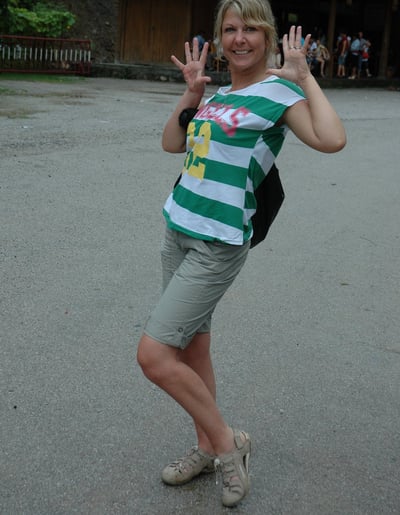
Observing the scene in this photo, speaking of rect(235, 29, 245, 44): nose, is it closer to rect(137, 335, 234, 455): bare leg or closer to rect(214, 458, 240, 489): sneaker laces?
rect(137, 335, 234, 455): bare leg

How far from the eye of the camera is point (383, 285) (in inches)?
241

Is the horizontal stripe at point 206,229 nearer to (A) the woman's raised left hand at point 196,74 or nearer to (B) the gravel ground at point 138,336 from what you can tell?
(A) the woman's raised left hand at point 196,74

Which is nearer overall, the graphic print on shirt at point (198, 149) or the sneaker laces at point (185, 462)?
the graphic print on shirt at point (198, 149)

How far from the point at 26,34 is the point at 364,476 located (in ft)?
71.9

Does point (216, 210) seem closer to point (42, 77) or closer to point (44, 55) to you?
point (42, 77)

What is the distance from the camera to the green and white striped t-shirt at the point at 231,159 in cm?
285

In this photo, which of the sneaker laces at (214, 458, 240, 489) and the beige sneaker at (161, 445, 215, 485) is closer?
the sneaker laces at (214, 458, 240, 489)

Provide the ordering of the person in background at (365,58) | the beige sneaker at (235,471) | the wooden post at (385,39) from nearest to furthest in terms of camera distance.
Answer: the beige sneaker at (235,471)
the person in background at (365,58)
the wooden post at (385,39)

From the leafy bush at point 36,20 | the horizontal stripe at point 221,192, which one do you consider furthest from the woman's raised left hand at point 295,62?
the leafy bush at point 36,20

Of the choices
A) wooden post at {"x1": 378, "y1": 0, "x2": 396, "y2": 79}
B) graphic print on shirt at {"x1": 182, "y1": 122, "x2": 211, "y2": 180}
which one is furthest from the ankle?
wooden post at {"x1": 378, "y1": 0, "x2": 396, "y2": 79}

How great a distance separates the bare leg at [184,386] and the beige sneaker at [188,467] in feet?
0.49

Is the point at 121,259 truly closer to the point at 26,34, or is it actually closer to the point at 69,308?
the point at 69,308

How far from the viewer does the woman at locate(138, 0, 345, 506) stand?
9.32ft

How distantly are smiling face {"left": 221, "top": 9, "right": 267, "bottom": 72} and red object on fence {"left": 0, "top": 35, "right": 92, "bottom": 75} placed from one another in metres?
20.0
